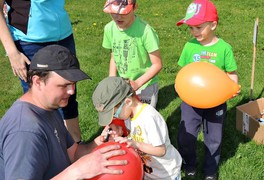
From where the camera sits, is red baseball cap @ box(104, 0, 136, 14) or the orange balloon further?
red baseball cap @ box(104, 0, 136, 14)

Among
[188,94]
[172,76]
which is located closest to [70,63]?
[188,94]

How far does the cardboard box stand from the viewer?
4528 mm

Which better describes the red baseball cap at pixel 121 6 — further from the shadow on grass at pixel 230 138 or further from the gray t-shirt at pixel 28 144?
the shadow on grass at pixel 230 138

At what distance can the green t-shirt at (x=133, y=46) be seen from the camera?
408 centimetres

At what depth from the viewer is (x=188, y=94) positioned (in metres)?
3.48

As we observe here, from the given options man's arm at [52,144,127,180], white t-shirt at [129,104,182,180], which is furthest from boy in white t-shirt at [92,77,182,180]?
man's arm at [52,144,127,180]

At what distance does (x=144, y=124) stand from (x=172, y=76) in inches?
143

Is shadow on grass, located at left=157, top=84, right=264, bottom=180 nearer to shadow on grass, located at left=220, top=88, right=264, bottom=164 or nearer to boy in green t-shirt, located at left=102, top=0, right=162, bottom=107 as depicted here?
shadow on grass, located at left=220, top=88, right=264, bottom=164

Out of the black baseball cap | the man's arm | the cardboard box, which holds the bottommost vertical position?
the cardboard box

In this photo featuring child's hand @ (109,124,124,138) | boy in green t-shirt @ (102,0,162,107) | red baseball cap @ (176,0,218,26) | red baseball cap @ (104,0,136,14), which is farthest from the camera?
boy in green t-shirt @ (102,0,162,107)

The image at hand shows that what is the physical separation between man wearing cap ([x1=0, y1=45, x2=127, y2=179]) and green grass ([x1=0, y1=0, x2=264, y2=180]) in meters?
2.02

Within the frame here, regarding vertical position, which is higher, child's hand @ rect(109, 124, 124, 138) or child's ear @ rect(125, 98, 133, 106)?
child's ear @ rect(125, 98, 133, 106)

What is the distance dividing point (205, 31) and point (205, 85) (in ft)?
2.04

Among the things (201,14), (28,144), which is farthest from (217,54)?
(28,144)
